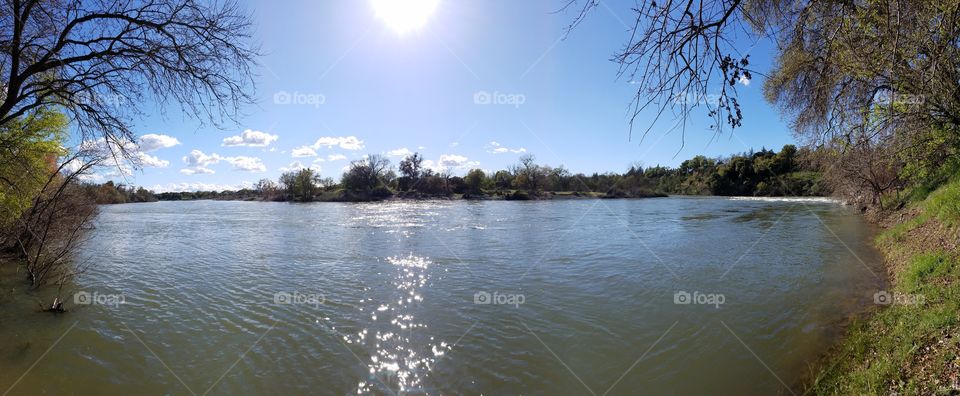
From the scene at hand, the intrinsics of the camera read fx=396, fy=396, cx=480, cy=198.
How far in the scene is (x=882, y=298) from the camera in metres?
8.34

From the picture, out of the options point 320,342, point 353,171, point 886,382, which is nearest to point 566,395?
point 886,382

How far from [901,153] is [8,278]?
27913 mm

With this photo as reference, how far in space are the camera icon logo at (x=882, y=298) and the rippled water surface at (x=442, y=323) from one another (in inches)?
6.6

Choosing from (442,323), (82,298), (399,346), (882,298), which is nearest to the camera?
(399,346)

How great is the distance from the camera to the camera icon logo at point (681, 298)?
30.4ft

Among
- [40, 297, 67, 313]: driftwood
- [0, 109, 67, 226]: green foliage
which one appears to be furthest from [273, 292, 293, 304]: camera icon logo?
[0, 109, 67, 226]: green foliage

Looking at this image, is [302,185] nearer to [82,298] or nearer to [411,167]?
[411,167]

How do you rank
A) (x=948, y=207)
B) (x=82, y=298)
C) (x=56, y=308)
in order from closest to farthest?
1. (x=56, y=308)
2. (x=948, y=207)
3. (x=82, y=298)

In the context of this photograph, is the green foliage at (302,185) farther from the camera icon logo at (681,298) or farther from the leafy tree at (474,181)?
the camera icon logo at (681,298)

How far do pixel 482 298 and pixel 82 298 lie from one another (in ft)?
33.5

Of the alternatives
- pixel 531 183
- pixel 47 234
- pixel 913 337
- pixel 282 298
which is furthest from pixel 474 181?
pixel 913 337

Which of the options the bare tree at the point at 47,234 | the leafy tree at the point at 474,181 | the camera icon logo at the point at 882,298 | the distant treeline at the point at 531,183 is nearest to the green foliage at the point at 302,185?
the distant treeline at the point at 531,183

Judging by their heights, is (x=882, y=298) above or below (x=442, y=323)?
above

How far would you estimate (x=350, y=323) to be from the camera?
811 cm
